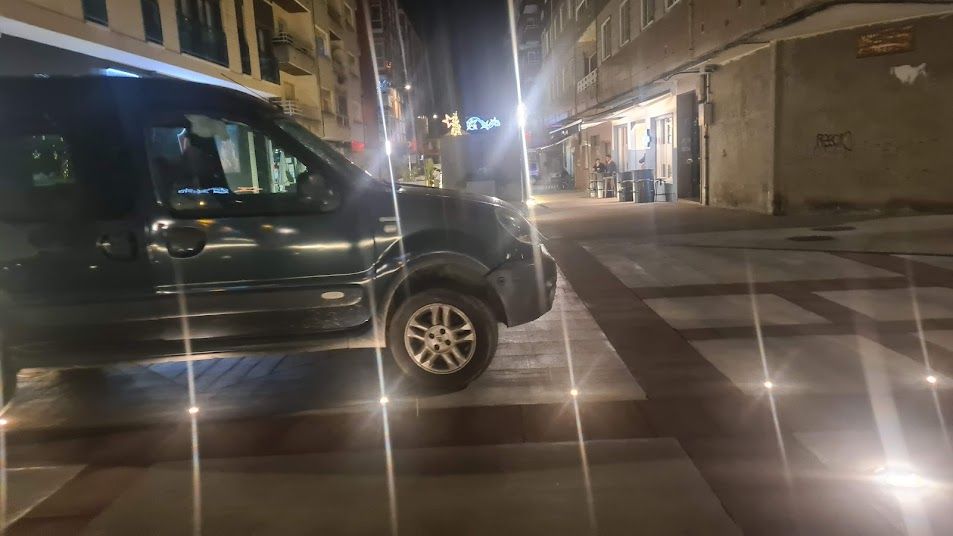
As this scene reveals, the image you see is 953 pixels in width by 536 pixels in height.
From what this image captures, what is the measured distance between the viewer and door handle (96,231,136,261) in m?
4.43

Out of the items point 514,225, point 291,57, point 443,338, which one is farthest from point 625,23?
point 443,338

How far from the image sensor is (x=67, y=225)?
174 inches

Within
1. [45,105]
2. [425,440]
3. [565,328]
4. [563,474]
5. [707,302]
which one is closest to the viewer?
[563,474]

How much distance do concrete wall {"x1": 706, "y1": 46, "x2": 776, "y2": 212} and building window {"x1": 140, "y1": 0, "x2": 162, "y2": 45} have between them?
14.8 meters

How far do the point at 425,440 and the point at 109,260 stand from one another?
2.53 meters

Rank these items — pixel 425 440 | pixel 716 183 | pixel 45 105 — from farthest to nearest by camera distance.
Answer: pixel 716 183, pixel 45 105, pixel 425 440

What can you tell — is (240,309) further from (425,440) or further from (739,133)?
(739,133)

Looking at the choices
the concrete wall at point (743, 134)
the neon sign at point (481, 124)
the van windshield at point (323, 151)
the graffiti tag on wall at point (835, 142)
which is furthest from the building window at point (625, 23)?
the van windshield at point (323, 151)

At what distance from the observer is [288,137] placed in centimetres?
460

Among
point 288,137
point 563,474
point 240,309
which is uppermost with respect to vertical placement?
point 288,137

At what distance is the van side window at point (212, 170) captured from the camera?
4.54 metres

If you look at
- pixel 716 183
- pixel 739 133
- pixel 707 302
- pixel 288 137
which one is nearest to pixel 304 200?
pixel 288 137

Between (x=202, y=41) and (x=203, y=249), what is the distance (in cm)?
1786

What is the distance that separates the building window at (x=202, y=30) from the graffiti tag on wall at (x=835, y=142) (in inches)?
655
